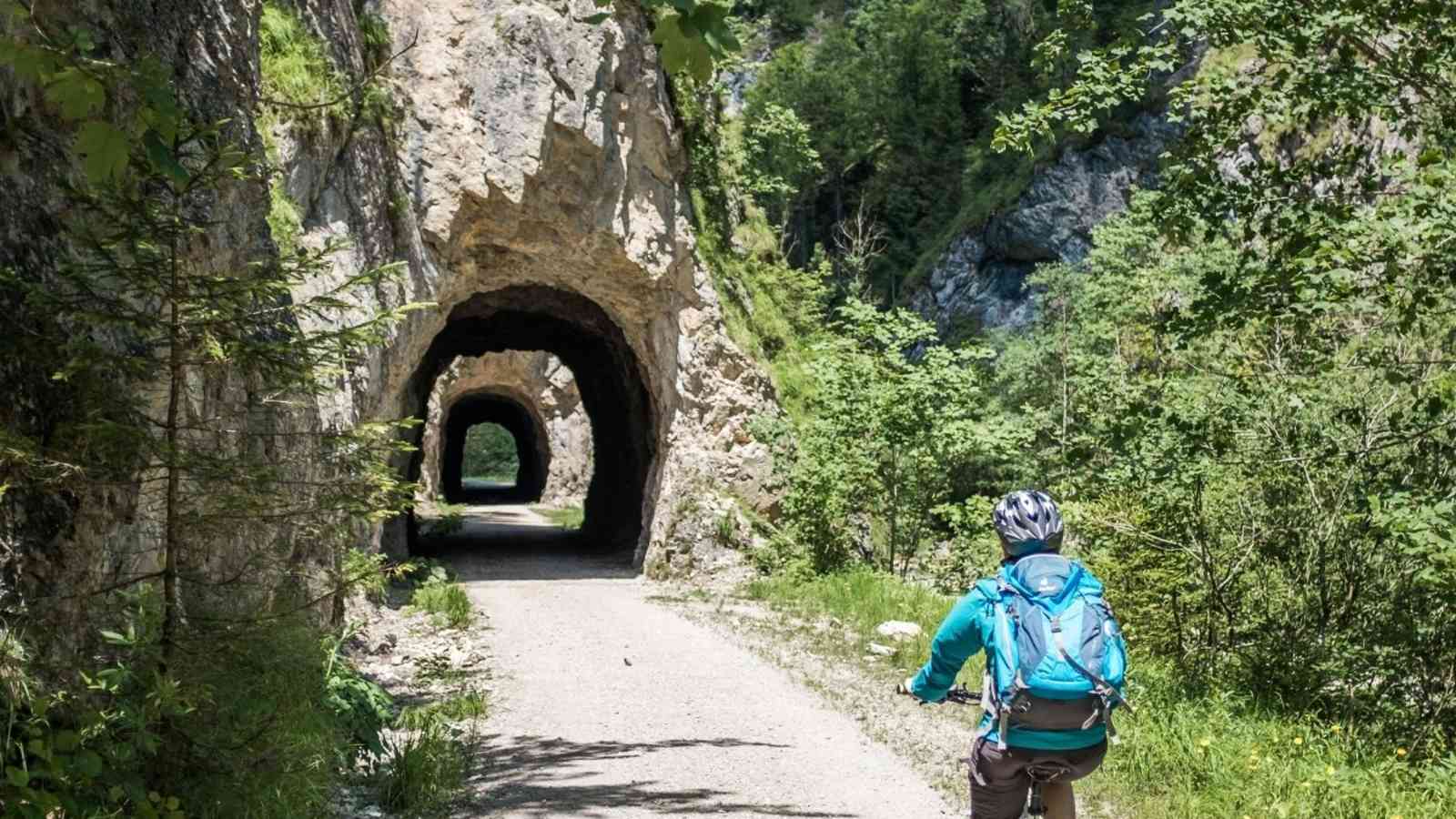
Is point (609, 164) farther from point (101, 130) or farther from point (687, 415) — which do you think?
point (101, 130)

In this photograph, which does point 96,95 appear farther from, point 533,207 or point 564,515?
point 564,515

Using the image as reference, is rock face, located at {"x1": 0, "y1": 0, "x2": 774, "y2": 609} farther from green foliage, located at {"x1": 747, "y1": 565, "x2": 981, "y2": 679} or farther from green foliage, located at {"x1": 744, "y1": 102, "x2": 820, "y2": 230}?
green foliage, located at {"x1": 744, "y1": 102, "x2": 820, "y2": 230}

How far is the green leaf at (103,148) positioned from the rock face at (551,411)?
34302mm

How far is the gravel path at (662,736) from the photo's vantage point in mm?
6090

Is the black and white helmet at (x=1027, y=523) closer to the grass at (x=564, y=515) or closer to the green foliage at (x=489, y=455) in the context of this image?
the grass at (x=564, y=515)

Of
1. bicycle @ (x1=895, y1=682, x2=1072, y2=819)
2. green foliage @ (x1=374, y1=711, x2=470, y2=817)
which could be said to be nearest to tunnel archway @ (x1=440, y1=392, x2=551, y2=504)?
green foliage @ (x1=374, y1=711, x2=470, y2=817)

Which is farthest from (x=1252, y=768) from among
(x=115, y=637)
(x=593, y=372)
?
(x=593, y=372)

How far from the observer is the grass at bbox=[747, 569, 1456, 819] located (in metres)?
5.74

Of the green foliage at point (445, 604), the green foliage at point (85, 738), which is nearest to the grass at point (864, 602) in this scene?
the green foliage at point (445, 604)

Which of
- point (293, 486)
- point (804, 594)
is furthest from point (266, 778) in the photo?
point (804, 594)

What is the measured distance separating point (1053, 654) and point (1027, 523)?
44 cm

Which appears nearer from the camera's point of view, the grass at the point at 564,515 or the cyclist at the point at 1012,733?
the cyclist at the point at 1012,733

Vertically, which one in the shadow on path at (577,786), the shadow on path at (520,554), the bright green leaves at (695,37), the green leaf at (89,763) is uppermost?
the bright green leaves at (695,37)

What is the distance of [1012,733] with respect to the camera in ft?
11.1
